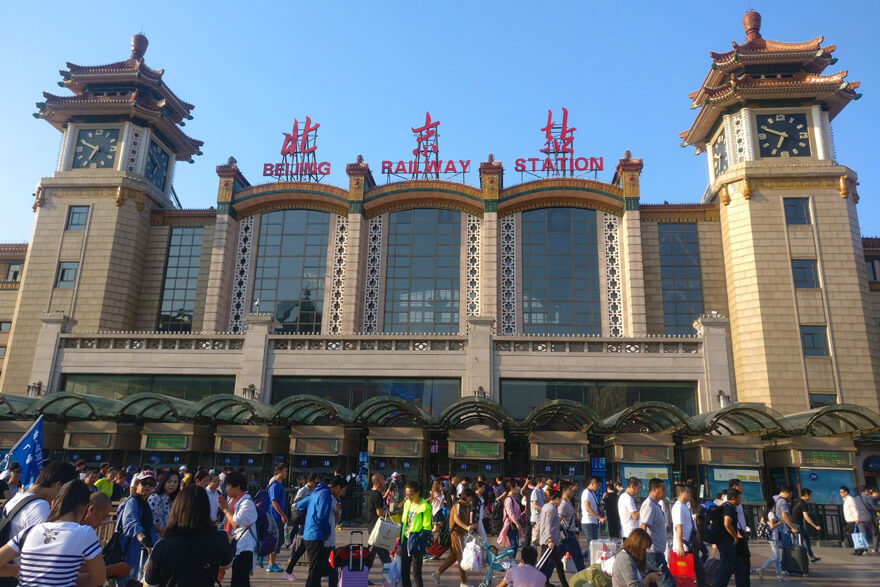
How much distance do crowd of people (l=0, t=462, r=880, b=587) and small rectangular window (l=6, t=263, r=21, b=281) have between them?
106 feet

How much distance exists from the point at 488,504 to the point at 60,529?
17405 mm

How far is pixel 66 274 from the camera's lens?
36.8 meters

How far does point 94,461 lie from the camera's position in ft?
86.2

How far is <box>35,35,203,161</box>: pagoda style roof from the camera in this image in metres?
39.8


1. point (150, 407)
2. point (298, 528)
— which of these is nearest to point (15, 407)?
point (150, 407)

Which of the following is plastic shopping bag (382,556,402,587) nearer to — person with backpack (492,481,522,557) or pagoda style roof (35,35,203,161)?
person with backpack (492,481,522,557)

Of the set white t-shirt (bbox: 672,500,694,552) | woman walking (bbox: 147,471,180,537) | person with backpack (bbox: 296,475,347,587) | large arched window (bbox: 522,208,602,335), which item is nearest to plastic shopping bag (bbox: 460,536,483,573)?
person with backpack (bbox: 296,475,347,587)

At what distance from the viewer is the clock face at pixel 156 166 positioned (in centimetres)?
4103

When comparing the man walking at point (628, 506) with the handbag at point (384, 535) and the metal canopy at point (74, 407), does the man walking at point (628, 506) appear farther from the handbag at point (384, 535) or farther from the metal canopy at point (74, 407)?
the metal canopy at point (74, 407)

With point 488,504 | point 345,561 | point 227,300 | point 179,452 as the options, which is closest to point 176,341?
point 227,300

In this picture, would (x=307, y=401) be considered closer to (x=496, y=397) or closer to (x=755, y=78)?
(x=496, y=397)

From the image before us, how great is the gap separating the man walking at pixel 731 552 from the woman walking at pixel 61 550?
903 cm

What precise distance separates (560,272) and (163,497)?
2910cm

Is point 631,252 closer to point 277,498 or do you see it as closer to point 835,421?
point 835,421
